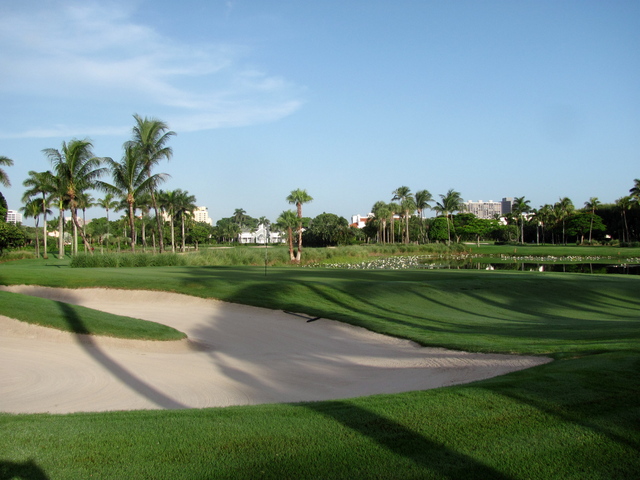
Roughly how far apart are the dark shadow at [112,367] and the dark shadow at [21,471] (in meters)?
3.49

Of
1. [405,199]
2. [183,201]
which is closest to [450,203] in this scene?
[405,199]

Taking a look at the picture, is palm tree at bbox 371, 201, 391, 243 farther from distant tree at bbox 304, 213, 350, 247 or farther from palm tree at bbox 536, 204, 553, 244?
palm tree at bbox 536, 204, 553, 244

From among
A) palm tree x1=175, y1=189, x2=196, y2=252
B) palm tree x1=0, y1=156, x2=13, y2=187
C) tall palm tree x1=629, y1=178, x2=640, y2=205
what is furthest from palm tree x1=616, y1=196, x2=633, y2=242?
palm tree x1=0, y1=156, x2=13, y2=187

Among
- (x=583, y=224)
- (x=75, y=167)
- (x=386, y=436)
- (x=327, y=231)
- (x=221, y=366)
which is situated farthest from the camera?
(x=327, y=231)

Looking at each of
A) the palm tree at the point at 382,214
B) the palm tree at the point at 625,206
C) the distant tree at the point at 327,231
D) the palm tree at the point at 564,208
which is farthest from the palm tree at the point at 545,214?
the distant tree at the point at 327,231

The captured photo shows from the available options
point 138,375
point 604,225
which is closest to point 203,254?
point 138,375

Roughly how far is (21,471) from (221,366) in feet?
21.2

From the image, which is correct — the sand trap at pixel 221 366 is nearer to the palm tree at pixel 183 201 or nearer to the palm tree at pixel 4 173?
the palm tree at pixel 4 173

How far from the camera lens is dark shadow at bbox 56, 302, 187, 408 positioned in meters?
8.28

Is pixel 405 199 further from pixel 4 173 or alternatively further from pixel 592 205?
pixel 4 173

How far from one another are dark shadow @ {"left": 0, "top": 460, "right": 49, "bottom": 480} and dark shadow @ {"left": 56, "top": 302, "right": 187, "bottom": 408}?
11.5 ft

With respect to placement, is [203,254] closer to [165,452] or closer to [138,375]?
[138,375]

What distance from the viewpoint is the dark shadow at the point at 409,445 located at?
4340 mm

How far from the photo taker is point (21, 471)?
4316mm
